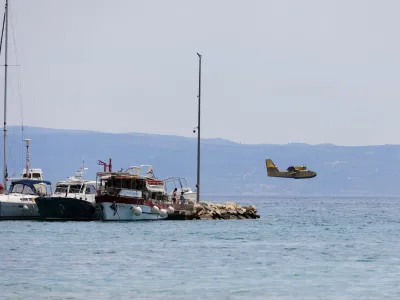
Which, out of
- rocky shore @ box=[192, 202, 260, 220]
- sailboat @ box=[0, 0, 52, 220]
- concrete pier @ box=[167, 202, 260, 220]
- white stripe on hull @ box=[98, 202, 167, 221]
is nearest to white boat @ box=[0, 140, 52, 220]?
sailboat @ box=[0, 0, 52, 220]

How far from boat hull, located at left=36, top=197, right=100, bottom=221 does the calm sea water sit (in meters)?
8.26

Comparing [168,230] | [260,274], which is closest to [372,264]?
[260,274]

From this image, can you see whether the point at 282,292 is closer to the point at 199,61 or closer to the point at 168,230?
the point at 168,230

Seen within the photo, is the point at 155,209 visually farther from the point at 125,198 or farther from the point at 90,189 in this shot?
the point at 90,189

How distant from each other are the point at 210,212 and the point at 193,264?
4492cm

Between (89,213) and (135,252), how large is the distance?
3146 cm

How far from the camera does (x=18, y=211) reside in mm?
86125

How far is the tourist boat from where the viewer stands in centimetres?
8012

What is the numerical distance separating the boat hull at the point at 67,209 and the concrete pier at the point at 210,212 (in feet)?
21.8

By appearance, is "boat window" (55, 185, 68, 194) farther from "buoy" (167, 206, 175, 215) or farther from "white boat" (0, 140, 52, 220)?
"buoy" (167, 206, 175, 215)

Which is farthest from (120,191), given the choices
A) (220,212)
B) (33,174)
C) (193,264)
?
(193,264)

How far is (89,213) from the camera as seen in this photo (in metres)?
83.2

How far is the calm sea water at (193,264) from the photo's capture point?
117 ft

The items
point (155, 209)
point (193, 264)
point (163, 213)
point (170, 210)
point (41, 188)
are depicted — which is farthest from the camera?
point (41, 188)
